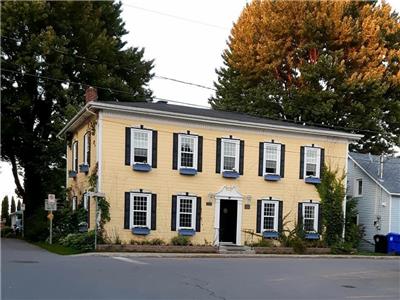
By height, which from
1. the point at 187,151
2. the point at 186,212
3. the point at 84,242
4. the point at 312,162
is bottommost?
the point at 84,242

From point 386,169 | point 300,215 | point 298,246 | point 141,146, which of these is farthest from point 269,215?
point 386,169

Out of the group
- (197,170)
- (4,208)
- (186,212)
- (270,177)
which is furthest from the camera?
(4,208)

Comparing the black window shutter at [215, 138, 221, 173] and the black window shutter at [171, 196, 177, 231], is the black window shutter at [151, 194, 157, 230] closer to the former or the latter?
the black window shutter at [171, 196, 177, 231]

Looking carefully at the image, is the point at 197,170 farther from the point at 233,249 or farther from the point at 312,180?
the point at 312,180

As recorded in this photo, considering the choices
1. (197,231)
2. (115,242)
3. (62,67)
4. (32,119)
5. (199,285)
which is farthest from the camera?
(32,119)

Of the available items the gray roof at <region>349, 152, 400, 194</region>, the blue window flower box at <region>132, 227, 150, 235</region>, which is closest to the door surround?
the blue window flower box at <region>132, 227, 150, 235</region>

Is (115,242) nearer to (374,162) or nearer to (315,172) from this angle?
(315,172)

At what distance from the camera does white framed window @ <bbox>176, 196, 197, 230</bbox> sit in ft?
89.8

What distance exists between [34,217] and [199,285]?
2768cm

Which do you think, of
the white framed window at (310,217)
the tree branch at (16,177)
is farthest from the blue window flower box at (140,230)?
the tree branch at (16,177)

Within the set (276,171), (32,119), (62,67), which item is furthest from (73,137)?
(276,171)

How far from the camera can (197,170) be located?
2780 cm

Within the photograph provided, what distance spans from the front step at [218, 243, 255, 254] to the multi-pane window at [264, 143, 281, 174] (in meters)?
4.25

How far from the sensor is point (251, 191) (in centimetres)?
2917
